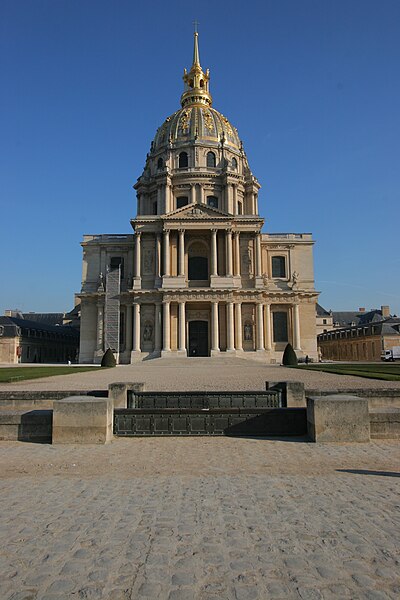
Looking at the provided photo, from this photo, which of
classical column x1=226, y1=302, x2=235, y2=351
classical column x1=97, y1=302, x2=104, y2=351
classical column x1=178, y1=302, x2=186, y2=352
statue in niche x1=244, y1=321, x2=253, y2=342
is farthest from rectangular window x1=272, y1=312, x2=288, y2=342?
classical column x1=97, y1=302, x2=104, y2=351

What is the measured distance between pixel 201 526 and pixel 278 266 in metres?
49.4

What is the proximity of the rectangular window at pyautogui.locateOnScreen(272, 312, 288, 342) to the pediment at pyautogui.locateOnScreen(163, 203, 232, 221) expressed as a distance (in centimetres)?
1256

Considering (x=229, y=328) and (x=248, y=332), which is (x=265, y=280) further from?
(x=229, y=328)

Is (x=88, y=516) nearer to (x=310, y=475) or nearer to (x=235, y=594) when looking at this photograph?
(x=235, y=594)

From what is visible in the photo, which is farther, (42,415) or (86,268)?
(86,268)

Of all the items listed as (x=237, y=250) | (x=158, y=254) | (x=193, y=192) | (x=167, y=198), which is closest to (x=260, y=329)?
(x=237, y=250)

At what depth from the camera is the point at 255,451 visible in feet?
26.3

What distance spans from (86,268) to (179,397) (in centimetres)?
4273

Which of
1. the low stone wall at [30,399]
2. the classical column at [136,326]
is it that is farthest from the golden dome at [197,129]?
the low stone wall at [30,399]

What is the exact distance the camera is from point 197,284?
48.6m

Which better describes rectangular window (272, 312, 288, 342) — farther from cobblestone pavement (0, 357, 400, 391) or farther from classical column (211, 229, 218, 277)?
cobblestone pavement (0, 357, 400, 391)

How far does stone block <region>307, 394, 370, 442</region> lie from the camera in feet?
27.9

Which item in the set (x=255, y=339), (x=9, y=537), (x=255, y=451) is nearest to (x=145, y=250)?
(x=255, y=339)

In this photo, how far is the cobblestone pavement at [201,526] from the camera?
3.35 meters
